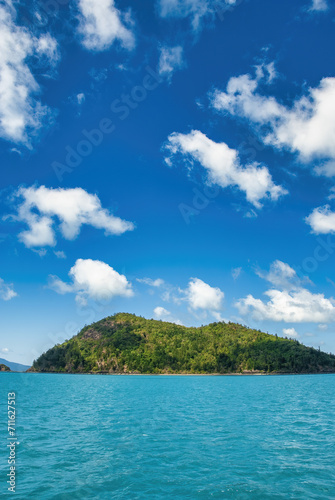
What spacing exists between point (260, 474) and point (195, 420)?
2097 cm

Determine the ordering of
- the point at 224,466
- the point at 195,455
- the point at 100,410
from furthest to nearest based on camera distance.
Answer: the point at 100,410 → the point at 195,455 → the point at 224,466

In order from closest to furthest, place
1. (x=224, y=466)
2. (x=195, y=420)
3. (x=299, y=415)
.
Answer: (x=224, y=466) < (x=195, y=420) < (x=299, y=415)

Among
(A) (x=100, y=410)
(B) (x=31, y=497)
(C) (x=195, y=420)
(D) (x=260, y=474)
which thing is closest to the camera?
(B) (x=31, y=497)

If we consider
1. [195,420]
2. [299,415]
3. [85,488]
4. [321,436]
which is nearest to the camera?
[85,488]

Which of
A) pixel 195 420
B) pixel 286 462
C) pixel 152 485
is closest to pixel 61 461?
pixel 152 485

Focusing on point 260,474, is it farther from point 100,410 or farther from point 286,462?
point 100,410

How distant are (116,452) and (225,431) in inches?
511

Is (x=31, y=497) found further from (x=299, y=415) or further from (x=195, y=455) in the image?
(x=299, y=415)

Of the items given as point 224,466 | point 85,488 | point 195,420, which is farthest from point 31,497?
point 195,420

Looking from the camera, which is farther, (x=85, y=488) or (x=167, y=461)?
(x=167, y=461)

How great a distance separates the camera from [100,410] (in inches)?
1999

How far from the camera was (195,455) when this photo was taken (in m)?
24.4

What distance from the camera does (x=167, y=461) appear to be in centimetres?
2303

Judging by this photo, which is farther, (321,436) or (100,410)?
(100,410)
